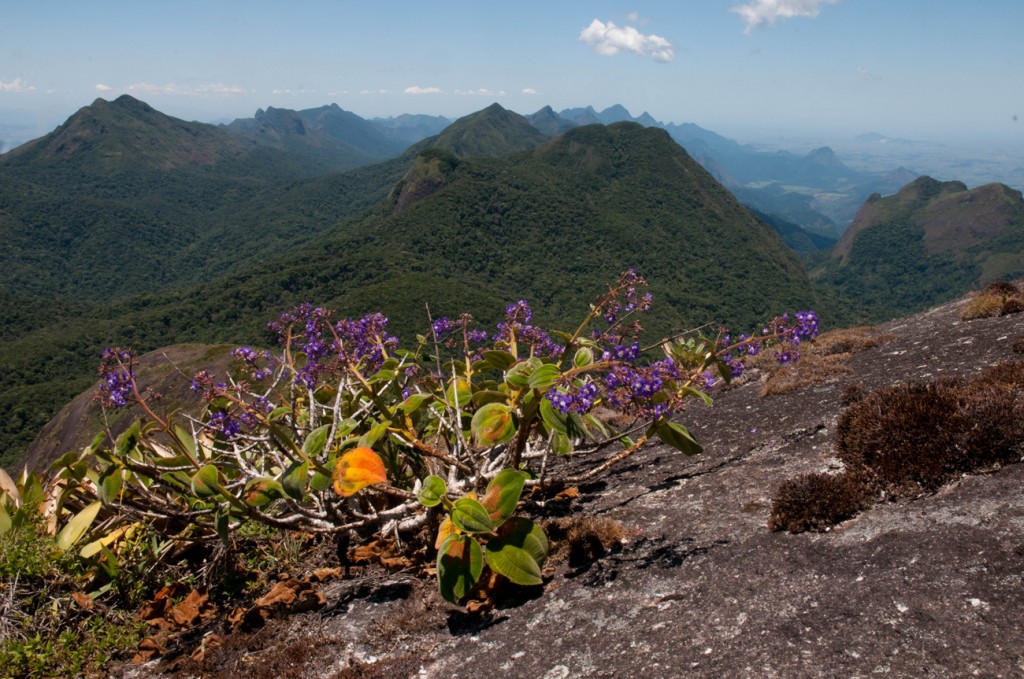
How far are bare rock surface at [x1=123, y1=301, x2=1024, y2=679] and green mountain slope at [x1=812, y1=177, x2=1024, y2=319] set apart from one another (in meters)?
157

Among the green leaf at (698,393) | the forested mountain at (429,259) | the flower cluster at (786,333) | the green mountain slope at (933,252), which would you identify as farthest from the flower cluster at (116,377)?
the green mountain slope at (933,252)

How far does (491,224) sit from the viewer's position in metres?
132

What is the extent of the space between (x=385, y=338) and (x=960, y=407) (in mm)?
4723

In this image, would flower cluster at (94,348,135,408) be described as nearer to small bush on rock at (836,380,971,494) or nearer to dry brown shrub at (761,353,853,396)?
small bush on rock at (836,380,971,494)

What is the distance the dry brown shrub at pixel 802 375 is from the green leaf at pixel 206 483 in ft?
19.9

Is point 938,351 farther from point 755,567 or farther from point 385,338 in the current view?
point 385,338

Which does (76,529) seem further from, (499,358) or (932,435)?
(932,435)

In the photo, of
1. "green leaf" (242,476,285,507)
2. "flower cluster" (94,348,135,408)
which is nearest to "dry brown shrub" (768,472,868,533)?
"green leaf" (242,476,285,507)

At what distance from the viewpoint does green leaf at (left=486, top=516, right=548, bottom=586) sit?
10.2 ft

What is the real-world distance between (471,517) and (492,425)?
72 centimetres

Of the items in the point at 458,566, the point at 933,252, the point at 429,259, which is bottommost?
the point at 933,252

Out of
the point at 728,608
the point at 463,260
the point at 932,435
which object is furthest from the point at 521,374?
the point at 463,260

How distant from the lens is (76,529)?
3998 millimetres

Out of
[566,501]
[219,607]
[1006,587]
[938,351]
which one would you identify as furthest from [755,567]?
[938,351]
